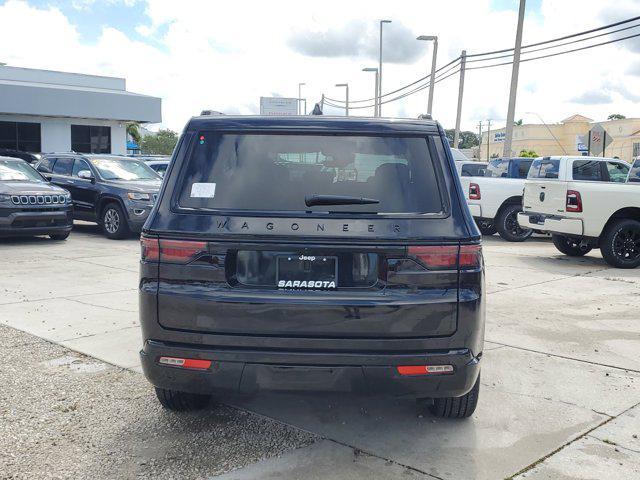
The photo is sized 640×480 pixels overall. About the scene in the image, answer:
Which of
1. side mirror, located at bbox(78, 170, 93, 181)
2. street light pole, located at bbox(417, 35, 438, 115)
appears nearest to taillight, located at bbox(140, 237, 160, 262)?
side mirror, located at bbox(78, 170, 93, 181)

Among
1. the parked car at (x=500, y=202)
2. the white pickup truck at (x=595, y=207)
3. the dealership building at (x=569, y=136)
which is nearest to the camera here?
the white pickup truck at (x=595, y=207)

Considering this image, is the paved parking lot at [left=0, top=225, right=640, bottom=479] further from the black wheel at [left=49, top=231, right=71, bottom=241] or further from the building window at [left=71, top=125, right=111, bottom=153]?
the building window at [left=71, top=125, right=111, bottom=153]

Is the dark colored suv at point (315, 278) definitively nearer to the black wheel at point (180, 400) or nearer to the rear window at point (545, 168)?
the black wheel at point (180, 400)

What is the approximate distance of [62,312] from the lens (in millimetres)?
6820

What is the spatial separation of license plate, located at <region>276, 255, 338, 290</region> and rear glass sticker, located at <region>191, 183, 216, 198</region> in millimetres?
508

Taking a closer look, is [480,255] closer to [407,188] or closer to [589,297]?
[407,188]

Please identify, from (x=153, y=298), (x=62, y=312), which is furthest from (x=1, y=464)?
(x=62, y=312)

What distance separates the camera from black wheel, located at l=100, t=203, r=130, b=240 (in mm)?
13398

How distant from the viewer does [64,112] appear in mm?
30125

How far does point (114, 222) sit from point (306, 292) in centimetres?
1111

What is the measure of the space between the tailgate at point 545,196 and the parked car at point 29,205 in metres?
8.55

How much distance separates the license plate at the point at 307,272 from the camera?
3322 millimetres

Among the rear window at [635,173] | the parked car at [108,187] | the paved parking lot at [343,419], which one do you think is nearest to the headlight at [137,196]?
the parked car at [108,187]

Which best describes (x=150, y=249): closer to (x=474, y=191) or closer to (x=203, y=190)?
(x=203, y=190)
